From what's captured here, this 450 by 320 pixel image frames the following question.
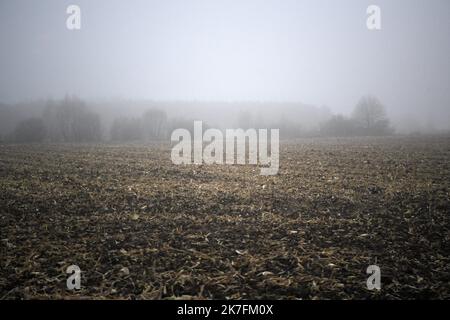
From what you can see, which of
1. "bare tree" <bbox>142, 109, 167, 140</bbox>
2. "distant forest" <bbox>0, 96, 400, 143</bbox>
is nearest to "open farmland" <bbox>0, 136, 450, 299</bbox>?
"distant forest" <bbox>0, 96, 400, 143</bbox>

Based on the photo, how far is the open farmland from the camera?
18.7 ft

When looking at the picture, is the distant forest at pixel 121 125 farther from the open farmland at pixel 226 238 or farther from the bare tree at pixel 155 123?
the open farmland at pixel 226 238

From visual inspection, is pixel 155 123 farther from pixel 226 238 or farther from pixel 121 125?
pixel 226 238

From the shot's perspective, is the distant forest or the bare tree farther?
the bare tree

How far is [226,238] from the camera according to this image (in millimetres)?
8000

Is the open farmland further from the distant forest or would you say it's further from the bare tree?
the bare tree

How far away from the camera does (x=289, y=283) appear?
5.76 metres

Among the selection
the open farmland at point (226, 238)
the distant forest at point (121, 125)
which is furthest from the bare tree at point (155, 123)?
the open farmland at point (226, 238)

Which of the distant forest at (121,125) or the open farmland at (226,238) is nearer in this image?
the open farmland at (226,238)

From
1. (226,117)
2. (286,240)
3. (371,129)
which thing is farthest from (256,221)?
(226,117)

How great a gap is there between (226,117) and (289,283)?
150 meters

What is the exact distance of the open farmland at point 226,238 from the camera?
18.7 feet

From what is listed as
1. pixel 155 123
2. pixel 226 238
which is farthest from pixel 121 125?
pixel 226 238
